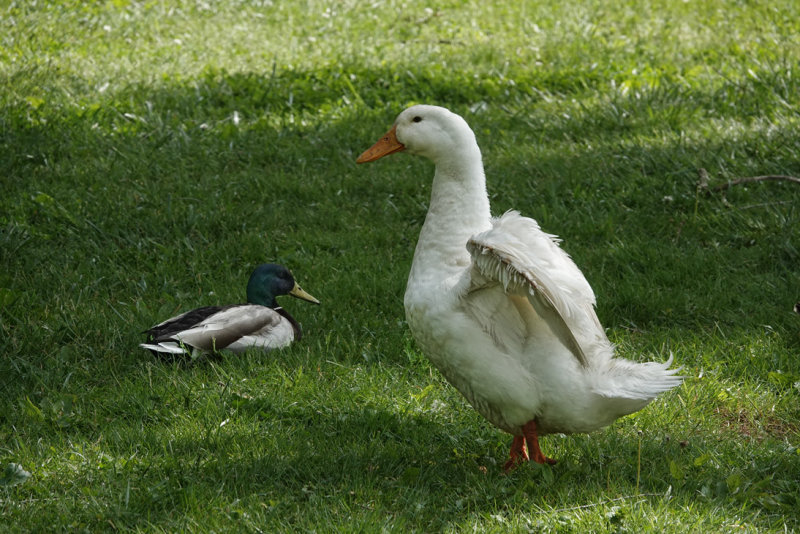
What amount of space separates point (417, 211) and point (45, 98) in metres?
3.44

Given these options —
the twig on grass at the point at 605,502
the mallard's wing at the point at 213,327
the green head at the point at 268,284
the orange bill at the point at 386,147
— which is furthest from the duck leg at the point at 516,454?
the green head at the point at 268,284

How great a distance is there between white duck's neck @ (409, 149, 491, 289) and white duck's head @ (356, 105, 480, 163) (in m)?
0.02

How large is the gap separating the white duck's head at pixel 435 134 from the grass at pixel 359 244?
3.80ft

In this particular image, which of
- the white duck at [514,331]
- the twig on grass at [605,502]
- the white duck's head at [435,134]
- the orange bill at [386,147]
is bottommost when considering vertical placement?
the twig on grass at [605,502]

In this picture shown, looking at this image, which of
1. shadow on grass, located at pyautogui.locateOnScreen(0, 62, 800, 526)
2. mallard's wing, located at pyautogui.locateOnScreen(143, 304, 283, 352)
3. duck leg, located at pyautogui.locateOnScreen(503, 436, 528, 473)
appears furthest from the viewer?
mallard's wing, located at pyautogui.locateOnScreen(143, 304, 283, 352)

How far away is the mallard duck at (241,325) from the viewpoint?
4594 mm

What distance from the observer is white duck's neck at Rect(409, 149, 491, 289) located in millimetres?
3795

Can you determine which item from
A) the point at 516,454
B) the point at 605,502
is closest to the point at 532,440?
the point at 516,454

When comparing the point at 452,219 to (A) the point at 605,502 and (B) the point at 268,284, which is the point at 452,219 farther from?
(B) the point at 268,284

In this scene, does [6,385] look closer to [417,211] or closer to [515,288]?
[515,288]

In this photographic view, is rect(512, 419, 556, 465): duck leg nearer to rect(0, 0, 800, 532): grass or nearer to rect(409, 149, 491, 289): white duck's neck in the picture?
rect(0, 0, 800, 532): grass

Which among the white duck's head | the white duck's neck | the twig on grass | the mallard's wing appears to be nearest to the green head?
the mallard's wing

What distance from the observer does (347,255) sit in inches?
231

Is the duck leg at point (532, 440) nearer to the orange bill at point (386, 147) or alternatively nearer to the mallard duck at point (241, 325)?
the orange bill at point (386, 147)
